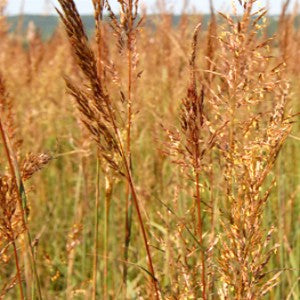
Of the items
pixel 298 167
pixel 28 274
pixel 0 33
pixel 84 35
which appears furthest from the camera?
pixel 298 167

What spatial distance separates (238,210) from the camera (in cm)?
92

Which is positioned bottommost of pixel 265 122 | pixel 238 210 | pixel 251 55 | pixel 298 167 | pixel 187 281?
pixel 298 167

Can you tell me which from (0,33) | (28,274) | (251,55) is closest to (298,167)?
(0,33)

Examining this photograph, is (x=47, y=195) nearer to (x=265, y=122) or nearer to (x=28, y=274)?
(x=28, y=274)

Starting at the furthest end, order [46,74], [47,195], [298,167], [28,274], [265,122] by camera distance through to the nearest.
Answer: [46,74] → [47,195] → [298,167] → [28,274] → [265,122]

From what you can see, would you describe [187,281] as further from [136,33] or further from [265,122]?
[136,33]

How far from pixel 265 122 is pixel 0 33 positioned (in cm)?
167

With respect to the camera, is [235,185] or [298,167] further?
[298,167]

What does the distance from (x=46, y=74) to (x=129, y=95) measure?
303 cm

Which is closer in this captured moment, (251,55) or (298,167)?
(251,55)

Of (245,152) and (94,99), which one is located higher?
(94,99)

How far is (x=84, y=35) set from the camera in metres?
0.89

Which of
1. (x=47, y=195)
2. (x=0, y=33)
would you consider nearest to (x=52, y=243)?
(x=47, y=195)

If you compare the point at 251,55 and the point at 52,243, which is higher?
the point at 251,55
